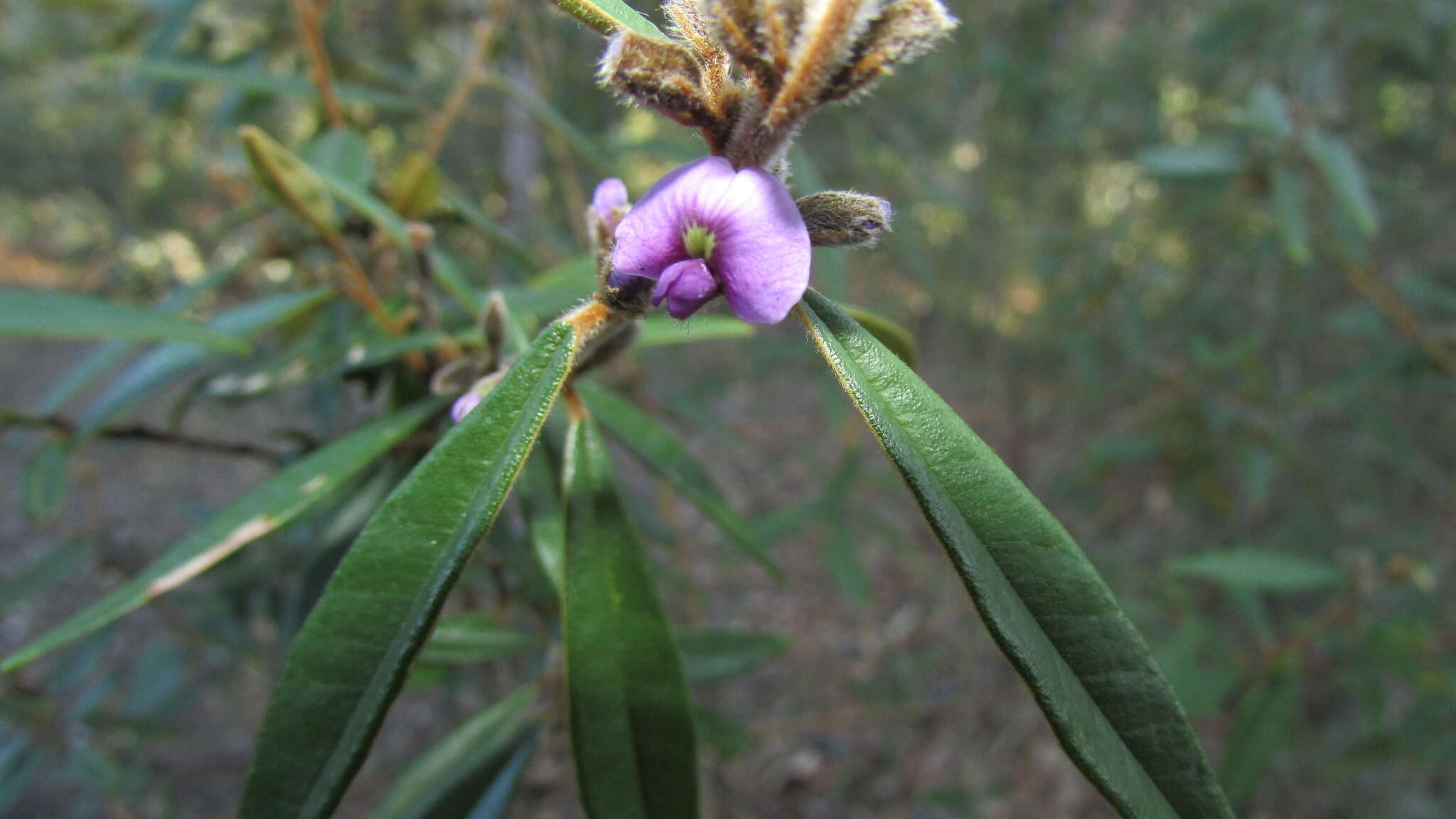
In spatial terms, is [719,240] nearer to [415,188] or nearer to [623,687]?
[623,687]

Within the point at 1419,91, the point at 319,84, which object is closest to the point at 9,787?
the point at 319,84

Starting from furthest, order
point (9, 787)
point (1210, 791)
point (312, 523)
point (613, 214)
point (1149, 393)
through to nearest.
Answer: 1. point (1149, 393)
2. point (9, 787)
3. point (312, 523)
4. point (613, 214)
5. point (1210, 791)

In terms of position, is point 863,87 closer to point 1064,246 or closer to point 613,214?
point 613,214

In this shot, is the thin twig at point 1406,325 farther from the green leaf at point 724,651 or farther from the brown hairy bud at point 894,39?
the brown hairy bud at point 894,39

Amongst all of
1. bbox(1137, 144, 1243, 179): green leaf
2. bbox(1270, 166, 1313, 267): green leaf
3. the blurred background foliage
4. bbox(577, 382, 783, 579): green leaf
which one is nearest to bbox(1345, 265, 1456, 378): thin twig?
the blurred background foliage

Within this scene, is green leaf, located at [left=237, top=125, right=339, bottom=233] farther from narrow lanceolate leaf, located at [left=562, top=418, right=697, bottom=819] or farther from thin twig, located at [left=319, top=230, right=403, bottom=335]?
narrow lanceolate leaf, located at [left=562, top=418, right=697, bottom=819]

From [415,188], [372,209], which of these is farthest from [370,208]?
[415,188]
